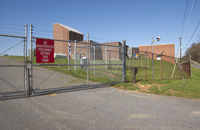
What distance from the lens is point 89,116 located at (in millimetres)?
3801

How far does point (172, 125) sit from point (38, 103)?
12.8 ft

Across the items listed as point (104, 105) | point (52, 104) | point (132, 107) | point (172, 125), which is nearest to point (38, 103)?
point (52, 104)

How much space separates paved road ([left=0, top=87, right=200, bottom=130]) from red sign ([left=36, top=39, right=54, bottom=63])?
1.60 meters

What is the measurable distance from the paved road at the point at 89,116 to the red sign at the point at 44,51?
1.60 meters

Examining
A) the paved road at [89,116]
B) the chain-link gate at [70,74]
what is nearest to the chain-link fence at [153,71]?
the chain-link gate at [70,74]

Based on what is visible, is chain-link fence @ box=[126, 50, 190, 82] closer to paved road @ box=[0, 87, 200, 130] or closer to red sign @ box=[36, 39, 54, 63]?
paved road @ box=[0, 87, 200, 130]

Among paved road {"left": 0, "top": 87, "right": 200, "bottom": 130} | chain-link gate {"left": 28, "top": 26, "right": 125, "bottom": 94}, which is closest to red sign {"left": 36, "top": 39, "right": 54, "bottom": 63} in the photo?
chain-link gate {"left": 28, "top": 26, "right": 125, "bottom": 94}

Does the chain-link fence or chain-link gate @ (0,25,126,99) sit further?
the chain-link fence

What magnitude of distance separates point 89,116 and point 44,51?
11.2 feet

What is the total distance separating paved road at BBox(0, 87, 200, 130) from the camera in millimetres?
3213

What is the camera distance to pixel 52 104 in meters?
4.69

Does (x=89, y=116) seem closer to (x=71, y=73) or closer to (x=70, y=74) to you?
(x=70, y=74)

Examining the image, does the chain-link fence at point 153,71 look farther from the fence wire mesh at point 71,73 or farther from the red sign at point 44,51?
the red sign at point 44,51

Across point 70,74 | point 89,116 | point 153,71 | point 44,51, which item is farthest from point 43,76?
point 153,71
